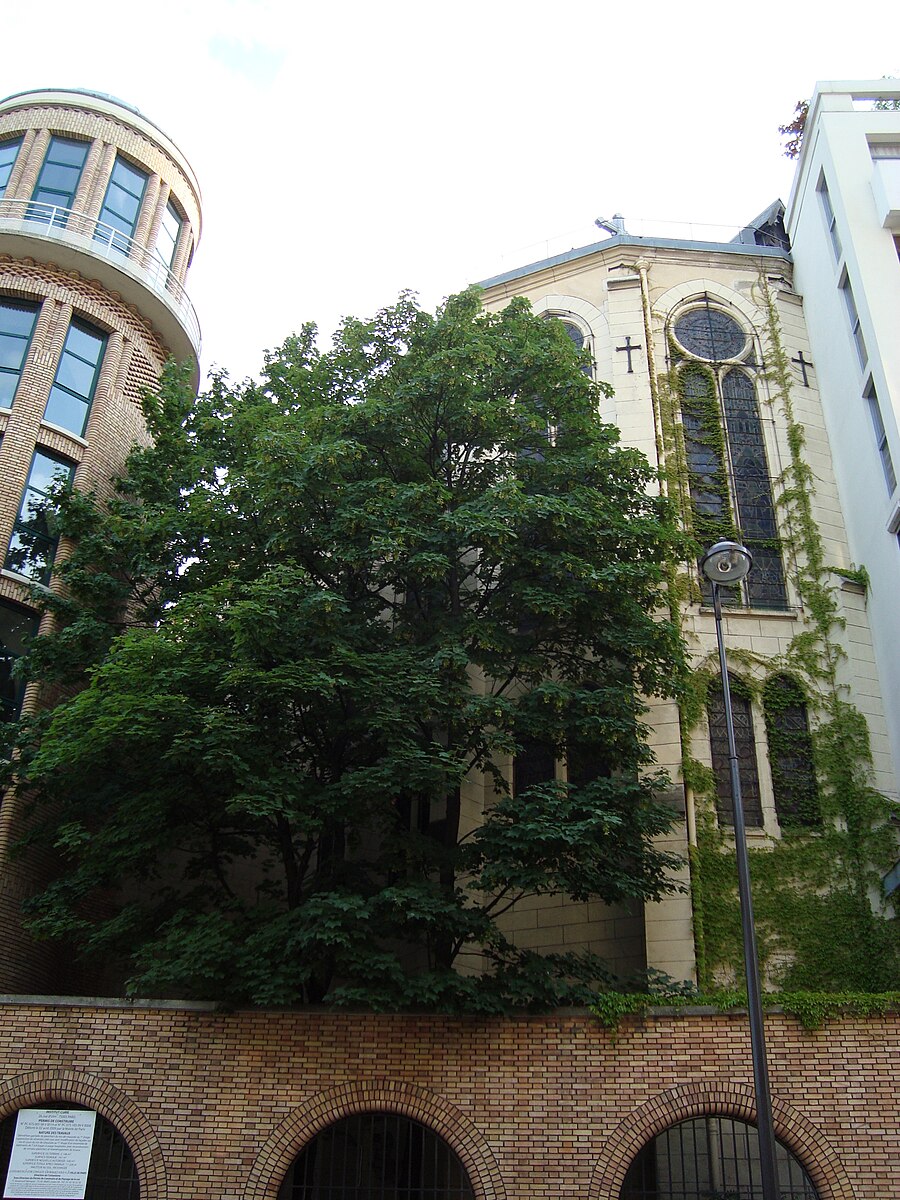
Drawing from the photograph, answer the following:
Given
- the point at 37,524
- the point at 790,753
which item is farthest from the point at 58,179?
the point at 790,753

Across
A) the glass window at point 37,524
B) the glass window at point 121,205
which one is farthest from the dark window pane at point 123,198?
the glass window at point 37,524

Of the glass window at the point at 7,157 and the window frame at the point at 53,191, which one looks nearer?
the window frame at the point at 53,191

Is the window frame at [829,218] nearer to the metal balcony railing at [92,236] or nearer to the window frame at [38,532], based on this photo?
the metal balcony railing at [92,236]

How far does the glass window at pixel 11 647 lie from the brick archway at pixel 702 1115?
13064 millimetres

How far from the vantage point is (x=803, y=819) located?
64.5 feet

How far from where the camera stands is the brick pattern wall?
511 inches

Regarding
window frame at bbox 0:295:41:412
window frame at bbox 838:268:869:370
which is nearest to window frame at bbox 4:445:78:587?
window frame at bbox 0:295:41:412

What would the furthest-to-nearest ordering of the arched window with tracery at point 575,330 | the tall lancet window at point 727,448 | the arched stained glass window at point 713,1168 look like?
the arched window with tracery at point 575,330, the tall lancet window at point 727,448, the arched stained glass window at point 713,1168

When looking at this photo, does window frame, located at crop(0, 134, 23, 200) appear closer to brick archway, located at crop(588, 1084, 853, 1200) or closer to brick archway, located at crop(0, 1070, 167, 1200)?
brick archway, located at crop(0, 1070, 167, 1200)

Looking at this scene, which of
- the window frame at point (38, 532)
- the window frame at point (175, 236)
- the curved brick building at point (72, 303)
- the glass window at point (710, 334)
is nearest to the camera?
the window frame at point (38, 532)

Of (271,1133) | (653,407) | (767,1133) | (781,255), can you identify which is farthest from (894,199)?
(271,1133)

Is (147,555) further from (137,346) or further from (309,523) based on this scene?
(137,346)

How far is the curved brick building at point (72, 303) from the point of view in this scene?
850 inches

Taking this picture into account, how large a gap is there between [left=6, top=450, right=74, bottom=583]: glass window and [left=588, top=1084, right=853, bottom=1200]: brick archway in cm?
1459
